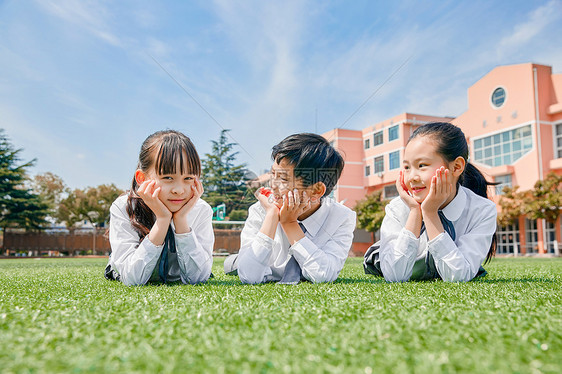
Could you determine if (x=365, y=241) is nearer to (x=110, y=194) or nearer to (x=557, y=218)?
(x=557, y=218)

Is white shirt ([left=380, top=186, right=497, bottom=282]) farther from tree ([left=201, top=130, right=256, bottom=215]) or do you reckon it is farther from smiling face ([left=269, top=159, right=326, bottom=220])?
tree ([left=201, top=130, right=256, bottom=215])

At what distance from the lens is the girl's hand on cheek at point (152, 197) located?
2.85 metres

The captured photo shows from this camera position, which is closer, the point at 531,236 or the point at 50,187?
the point at 531,236

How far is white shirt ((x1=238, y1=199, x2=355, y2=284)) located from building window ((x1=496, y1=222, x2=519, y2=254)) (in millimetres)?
26072

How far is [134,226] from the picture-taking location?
3223mm

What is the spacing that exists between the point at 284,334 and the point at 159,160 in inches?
75.9

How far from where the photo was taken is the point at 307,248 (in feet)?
10.5

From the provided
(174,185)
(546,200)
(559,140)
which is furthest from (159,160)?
(559,140)

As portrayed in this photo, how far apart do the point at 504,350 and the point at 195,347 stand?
0.87 m

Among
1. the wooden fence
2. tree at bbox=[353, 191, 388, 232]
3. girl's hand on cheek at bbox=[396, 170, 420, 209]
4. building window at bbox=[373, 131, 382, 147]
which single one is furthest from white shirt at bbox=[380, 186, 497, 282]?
building window at bbox=[373, 131, 382, 147]

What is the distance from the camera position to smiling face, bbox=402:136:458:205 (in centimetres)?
308

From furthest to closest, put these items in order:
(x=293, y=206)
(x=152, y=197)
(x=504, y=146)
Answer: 1. (x=504, y=146)
2. (x=293, y=206)
3. (x=152, y=197)

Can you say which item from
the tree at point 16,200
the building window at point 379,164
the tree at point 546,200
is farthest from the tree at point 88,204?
the tree at point 546,200

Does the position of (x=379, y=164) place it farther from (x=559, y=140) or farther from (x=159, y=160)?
(x=159, y=160)
